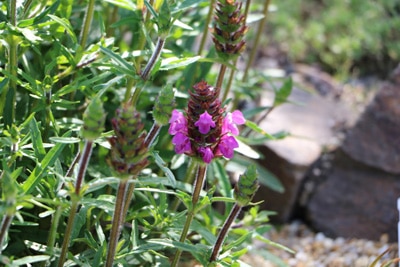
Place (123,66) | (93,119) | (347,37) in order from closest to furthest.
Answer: (93,119), (123,66), (347,37)

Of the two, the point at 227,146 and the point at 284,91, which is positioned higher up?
the point at 284,91

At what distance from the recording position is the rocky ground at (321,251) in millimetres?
3076

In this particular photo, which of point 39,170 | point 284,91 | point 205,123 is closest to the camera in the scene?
point 205,123

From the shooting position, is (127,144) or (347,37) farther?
(347,37)

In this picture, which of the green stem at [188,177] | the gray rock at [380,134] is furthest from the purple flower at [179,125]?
the gray rock at [380,134]

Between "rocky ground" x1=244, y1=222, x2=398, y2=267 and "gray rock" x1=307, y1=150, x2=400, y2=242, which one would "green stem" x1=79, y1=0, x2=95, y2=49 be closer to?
"rocky ground" x1=244, y1=222, x2=398, y2=267

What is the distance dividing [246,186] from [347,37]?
3.54m

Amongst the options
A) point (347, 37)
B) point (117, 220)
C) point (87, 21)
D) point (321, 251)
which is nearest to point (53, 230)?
point (117, 220)

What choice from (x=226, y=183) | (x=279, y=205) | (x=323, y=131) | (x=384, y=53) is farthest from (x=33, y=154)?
(x=384, y=53)

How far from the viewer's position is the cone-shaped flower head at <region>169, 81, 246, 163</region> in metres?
1.56

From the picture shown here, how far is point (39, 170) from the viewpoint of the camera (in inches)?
65.6

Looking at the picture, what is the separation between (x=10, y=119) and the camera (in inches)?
77.7

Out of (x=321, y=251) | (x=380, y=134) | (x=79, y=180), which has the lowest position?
(x=321, y=251)

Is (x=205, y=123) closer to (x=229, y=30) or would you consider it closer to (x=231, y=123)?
(x=231, y=123)
